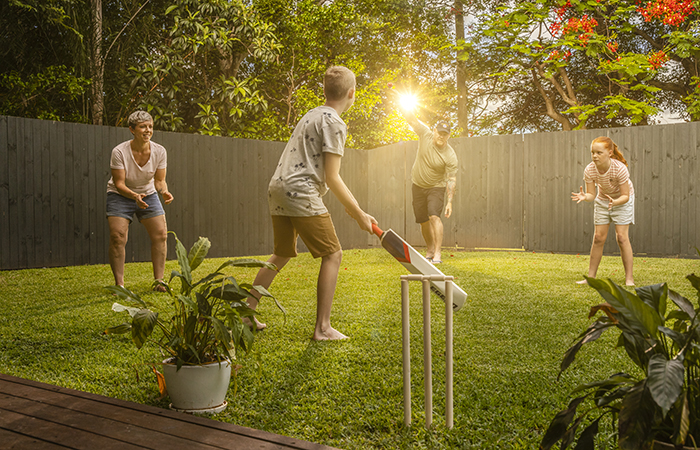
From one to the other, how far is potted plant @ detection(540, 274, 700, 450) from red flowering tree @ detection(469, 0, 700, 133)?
37.8 feet

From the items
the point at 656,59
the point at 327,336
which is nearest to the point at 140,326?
the point at 327,336

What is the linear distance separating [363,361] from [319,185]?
1046mm

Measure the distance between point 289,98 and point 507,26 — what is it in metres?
5.43

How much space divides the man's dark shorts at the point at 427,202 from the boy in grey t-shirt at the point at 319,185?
4.16 metres

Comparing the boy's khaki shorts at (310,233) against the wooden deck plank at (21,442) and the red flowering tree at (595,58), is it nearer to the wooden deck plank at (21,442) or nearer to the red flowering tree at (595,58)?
the wooden deck plank at (21,442)

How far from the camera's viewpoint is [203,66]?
1162 centimetres

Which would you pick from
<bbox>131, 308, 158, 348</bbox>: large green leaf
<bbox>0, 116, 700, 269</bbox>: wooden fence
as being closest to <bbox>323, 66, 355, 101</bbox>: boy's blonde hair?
<bbox>131, 308, 158, 348</bbox>: large green leaf

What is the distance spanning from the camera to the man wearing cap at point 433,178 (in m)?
7.02

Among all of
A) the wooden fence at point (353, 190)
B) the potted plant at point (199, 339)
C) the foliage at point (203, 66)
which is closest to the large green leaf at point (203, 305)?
the potted plant at point (199, 339)

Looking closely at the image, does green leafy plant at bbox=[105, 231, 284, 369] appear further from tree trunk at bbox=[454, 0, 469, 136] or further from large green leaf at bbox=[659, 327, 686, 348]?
tree trunk at bbox=[454, 0, 469, 136]

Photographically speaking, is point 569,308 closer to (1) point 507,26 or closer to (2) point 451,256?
(2) point 451,256

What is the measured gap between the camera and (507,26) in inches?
491

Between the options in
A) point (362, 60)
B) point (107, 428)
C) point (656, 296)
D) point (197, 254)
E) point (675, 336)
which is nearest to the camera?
point (675, 336)

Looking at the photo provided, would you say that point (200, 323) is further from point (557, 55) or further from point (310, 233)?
point (557, 55)
